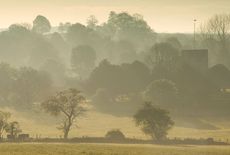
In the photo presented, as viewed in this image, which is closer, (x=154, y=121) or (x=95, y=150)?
(x=95, y=150)

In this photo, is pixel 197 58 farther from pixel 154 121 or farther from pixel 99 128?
pixel 154 121

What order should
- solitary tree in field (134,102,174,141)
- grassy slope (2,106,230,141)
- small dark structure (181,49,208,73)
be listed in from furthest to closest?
1. small dark structure (181,49,208,73)
2. grassy slope (2,106,230,141)
3. solitary tree in field (134,102,174,141)

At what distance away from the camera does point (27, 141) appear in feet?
306

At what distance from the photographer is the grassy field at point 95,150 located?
75750 millimetres

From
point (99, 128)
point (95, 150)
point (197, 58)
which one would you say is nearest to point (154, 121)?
point (99, 128)

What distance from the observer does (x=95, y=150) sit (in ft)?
259

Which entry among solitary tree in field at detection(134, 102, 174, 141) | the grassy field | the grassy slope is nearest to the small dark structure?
the grassy slope

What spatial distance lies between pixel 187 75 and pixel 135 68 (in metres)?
16.3

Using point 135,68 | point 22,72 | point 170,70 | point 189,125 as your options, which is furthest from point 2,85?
point 189,125

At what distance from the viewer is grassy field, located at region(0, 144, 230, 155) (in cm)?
7575

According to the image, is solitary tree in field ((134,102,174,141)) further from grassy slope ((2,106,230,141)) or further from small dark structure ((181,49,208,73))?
small dark structure ((181,49,208,73))

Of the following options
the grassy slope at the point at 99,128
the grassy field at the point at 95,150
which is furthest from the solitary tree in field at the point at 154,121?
the grassy field at the point at 95,150

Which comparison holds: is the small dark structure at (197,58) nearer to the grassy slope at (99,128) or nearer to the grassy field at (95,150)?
the grassy slope at (99,128)

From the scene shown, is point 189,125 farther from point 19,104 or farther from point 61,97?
point 19,104
